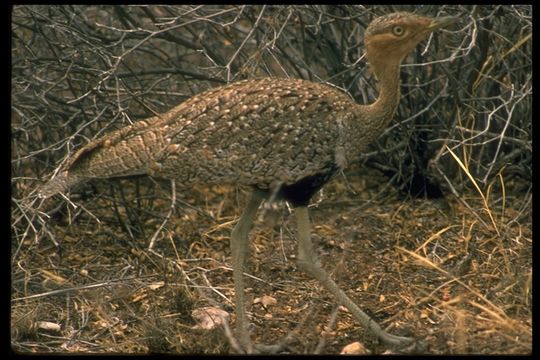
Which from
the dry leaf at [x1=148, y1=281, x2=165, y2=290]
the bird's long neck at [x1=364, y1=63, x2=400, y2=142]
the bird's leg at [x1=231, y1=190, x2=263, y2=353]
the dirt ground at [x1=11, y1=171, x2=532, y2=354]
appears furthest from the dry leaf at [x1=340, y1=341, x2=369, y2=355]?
the dry leaf at [x1=148, y1=281, x2=165, y2=290]

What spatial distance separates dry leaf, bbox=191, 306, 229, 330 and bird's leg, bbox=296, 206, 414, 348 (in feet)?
1.43

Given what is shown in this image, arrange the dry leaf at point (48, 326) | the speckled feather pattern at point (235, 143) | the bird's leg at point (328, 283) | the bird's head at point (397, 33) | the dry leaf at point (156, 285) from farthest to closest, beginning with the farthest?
the dry leaf at point (156, 285)
the dry leaf at point (48, 326)
the bird's head at point (397, 33)
the bird's leg at point (328, 283)
the speckled feather pattern at point (235, 143)

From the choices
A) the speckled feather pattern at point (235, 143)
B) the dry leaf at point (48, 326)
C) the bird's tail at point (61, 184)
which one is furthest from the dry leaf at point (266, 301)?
the bird's tail at point (61, 184)

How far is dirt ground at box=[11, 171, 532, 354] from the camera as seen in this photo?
182 inches

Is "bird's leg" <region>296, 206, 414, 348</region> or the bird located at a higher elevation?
the bird

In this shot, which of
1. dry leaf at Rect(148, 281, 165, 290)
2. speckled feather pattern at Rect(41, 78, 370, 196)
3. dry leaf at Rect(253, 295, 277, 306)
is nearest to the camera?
speckled feather pattern at Rect(41, 78, 370, 196)

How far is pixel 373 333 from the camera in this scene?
464cm

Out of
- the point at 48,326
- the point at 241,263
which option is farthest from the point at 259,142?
the point at 48,326

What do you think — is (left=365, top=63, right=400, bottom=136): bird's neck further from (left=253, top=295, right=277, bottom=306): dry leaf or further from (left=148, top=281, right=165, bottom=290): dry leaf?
(left=148, top=281, right=165, bottom=290): dry leaf

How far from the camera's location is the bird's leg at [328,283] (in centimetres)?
458

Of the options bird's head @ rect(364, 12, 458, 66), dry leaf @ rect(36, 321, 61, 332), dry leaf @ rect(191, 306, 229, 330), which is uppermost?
bird's head @ rect(364, 12, 458, 66)

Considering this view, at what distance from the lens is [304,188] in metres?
4.59

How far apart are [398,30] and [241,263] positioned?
1.24 metres

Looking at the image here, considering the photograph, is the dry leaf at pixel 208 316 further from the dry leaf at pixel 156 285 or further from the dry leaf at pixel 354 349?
the dry leaf at pixel 354 349
